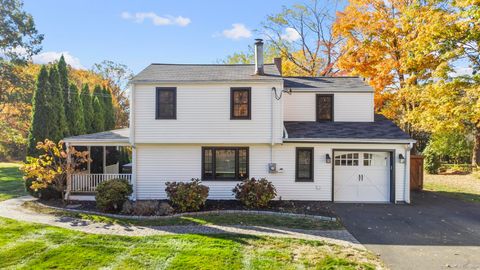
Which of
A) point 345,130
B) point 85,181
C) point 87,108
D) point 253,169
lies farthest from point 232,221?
point 87,108

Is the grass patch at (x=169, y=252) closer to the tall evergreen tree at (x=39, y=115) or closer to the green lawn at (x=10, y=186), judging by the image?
the tall evergreen tree at (x=39, y=115)

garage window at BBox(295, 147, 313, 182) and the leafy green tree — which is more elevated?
the leafy green tree

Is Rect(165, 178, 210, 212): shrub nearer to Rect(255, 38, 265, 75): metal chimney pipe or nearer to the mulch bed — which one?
the mulch bed

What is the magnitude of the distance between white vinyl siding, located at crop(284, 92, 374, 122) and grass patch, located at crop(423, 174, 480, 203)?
6.07 metres

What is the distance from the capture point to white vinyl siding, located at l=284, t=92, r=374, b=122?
14922mm

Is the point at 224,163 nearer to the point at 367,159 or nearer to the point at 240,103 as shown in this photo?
the point at 240,103

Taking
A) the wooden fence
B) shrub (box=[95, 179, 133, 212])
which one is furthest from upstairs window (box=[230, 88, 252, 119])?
the wooden fence

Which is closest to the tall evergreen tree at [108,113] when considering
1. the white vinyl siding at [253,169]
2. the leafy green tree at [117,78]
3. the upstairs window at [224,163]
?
the leafy green tree at [117,78]

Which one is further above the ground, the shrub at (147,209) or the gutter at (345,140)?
the gutter at (345,140)

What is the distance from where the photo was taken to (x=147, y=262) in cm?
674

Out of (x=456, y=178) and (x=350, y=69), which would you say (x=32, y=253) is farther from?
(x=456, y=178)

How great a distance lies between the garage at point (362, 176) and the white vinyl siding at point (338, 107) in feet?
7.25

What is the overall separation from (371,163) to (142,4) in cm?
1392

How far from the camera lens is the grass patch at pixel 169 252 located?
21.8ft
